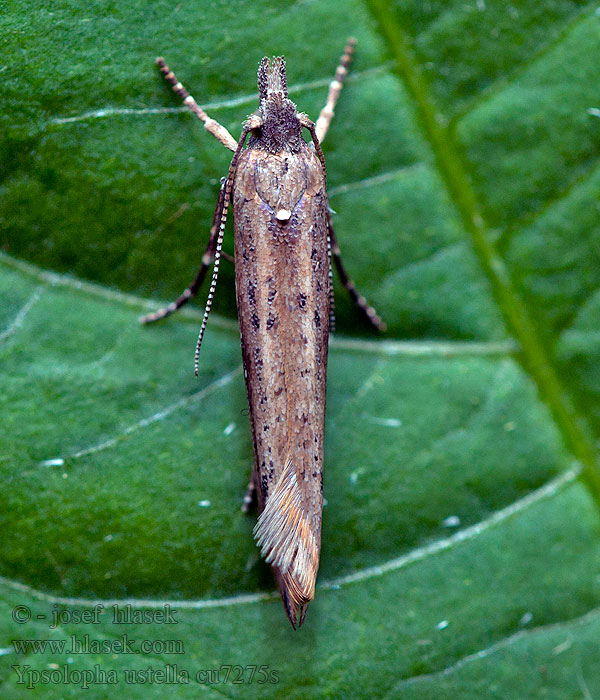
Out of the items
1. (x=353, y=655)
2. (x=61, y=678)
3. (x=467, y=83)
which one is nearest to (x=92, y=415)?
(x=61, y=678)

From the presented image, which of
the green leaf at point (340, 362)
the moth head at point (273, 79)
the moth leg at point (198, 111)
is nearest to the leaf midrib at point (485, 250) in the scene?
the green leaf at point (340, 362)

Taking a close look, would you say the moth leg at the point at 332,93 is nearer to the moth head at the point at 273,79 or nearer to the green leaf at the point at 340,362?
the green leaf at the point at 340,362

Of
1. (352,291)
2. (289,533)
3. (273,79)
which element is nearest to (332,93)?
(273,79)

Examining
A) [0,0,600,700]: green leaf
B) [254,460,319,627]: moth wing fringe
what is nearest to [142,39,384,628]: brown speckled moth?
[254,460,319,627]: moth wing fringe

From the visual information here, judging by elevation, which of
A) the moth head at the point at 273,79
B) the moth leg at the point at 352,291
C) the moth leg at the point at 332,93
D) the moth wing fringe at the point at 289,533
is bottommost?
the moth wing fringe at the point at 289,533

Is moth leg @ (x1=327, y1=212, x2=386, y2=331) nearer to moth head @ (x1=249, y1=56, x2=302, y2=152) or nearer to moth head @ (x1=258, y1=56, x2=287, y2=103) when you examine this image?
moth head @ (x1=249, y1=56, x2=302, y2=152)

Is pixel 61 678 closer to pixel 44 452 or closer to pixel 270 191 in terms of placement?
pixel 44 452
